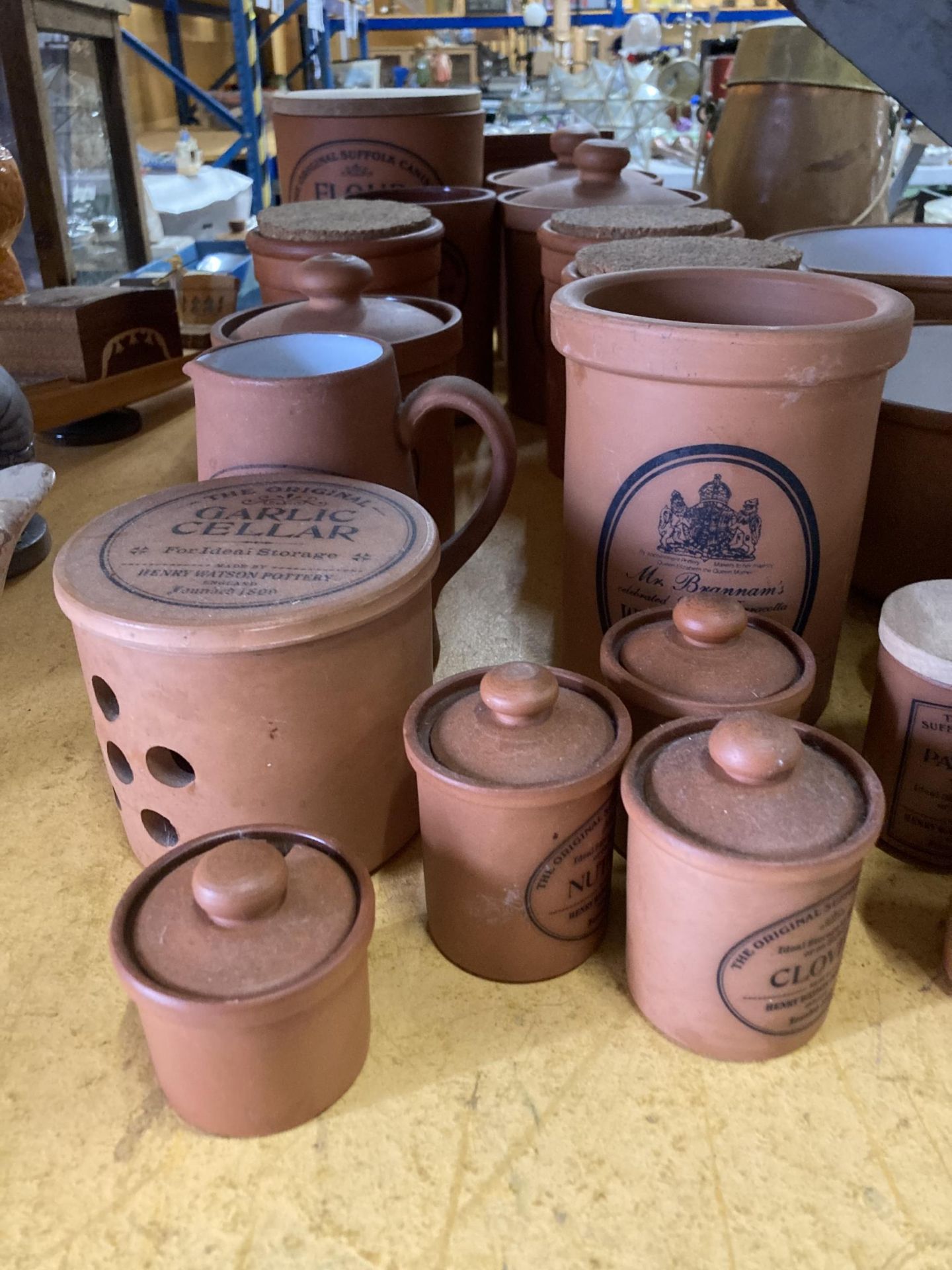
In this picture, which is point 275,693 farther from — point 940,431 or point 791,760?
point 940,431

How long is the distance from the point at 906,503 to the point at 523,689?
0.69 metres

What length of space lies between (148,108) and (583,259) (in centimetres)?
437

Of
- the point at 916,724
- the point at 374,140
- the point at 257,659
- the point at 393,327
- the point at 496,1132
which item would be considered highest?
the point at 374,140

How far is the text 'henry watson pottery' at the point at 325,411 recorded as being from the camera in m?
0.99

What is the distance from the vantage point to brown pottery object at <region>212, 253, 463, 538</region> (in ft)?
3.84

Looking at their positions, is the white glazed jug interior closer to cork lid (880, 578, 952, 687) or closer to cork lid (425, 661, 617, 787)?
cork lid (425, 661, 617, 787)

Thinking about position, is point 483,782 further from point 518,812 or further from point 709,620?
point 709,620

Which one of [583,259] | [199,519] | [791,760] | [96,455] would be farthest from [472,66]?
[791,760]

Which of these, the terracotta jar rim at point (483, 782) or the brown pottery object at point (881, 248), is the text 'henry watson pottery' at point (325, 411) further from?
the brown pottery object at point (881, 248)

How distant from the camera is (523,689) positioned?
2.50 ft

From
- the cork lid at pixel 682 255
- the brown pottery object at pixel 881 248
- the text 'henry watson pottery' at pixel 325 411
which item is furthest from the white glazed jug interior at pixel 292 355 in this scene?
the brown pottery object at pixel 881 248

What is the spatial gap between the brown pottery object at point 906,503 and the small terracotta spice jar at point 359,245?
671 millimetres

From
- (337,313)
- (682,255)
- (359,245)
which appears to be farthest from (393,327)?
(682,255)

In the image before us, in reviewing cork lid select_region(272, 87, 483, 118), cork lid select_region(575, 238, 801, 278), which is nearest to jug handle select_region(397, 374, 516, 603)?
cork lid select_region(575, 238, 801, 278)
